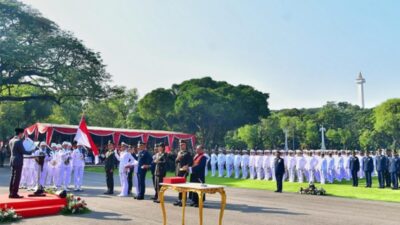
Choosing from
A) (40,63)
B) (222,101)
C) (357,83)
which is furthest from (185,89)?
(357,83)

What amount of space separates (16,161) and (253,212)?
21.4 ft

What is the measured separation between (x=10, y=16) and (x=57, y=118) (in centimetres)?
2459

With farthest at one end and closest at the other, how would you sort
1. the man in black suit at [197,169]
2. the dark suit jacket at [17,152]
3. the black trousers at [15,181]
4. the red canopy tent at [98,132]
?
1. the red canopy tent at [98,132]
2. the man in black suit at [197,169]
3. the dark suit jacket at [17,152]
4. the black trousers at [15,181]

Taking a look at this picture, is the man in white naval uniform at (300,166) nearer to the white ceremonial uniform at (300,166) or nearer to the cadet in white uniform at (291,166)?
the white ceremonial uniform at (300,166)

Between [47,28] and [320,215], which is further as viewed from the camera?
[47,28]

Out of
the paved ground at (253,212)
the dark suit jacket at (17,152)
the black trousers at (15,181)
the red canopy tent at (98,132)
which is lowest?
the paved ground at (253,212)

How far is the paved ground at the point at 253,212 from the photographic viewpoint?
9.07 metres

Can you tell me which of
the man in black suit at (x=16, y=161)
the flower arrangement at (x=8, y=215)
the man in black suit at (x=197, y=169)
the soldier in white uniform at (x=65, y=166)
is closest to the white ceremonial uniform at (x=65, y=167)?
the soldier in white uniform at (x=65, y=166)

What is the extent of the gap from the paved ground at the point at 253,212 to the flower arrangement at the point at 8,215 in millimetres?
236

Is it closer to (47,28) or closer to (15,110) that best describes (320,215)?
(47,28)

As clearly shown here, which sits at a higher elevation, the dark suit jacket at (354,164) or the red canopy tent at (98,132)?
the red canopy tent at (98,132)

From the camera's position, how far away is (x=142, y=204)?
38.6 ft

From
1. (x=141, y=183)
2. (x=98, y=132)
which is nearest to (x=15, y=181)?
(x=141, y=183)

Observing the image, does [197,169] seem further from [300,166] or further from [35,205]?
[300,166]
